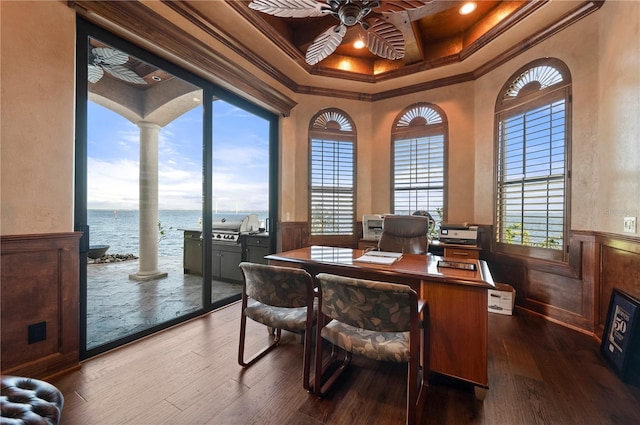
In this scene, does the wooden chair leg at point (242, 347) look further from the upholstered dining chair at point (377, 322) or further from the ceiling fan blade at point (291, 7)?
the ceiling fan blade at point (291, 7)

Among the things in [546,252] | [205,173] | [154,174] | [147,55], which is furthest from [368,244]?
[147,55]

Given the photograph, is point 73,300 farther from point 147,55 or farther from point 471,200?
point 471,200

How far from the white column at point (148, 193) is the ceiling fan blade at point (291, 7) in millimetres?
1637

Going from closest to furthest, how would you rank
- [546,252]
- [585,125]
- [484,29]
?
[585,125]
[546,252]
[484,29]

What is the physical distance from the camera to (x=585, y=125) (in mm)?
2650

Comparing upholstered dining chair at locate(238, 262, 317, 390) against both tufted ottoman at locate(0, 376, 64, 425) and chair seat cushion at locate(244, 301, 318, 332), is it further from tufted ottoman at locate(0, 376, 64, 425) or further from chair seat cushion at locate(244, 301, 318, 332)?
tufted ottoman at locate(0, 376, 64, 425)

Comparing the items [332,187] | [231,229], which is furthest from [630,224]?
[231,229]

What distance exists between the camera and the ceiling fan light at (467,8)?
10.1ft

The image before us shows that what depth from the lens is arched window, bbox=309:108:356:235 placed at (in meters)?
4.40

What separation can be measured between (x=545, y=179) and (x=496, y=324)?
174 centimetres

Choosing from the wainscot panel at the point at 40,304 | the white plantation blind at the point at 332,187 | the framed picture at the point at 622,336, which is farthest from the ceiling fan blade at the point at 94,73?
the framed picture at the point at 622,336

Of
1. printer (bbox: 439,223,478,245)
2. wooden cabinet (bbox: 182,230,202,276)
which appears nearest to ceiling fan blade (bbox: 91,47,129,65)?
wooden cabinet (bbox: 182,230,202,276)

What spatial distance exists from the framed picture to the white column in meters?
4.23

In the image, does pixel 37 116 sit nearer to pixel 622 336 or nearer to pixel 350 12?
pixel 350 12
